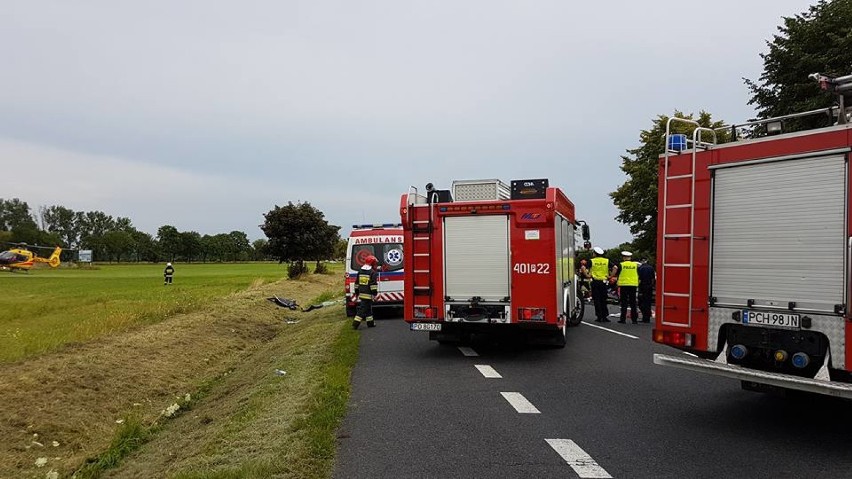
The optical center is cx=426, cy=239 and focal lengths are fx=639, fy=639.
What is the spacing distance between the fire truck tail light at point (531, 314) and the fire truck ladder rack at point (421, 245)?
4.96 ft

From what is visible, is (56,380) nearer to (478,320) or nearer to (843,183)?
(478,320)

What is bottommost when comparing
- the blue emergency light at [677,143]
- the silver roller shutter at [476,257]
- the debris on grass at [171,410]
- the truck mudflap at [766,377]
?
the debris on grass at [171,410]

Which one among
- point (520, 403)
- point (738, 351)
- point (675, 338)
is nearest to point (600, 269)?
point (520, 403)

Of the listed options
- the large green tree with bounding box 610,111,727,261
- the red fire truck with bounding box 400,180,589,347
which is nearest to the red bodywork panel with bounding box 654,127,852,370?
the red fire truck with bounding box 400,180,589,347

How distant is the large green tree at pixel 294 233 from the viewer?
4234 cm

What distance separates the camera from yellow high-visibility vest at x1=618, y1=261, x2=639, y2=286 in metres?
15.9

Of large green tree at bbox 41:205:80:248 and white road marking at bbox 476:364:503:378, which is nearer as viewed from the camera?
white road marking at bbox 476:364:503:378

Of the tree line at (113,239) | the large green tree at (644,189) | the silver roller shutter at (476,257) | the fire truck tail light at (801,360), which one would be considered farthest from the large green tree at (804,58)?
the tree line at (113,239)

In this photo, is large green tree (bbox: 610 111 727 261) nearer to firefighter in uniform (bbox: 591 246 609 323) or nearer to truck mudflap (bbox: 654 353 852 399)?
firefighter in uniform (bbox: 591 246 609 323)

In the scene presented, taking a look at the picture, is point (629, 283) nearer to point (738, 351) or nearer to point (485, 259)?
Result: point (485, 259)

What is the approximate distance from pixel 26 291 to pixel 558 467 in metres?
39.9

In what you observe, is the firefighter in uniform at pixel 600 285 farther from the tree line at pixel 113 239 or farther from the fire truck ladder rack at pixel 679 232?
the tree line at pixel 113 239

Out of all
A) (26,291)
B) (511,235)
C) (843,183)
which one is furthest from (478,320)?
(26,291)

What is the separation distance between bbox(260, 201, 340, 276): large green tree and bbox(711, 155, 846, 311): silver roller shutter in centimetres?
3802
